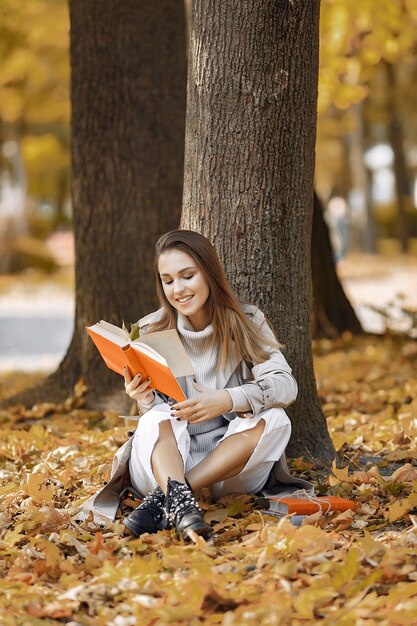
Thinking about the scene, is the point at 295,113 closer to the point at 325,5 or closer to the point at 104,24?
the point at 104,24

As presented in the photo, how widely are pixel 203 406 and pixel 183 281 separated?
541 mm

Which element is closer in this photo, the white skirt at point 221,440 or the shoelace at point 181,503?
the shoelace at point 181,503

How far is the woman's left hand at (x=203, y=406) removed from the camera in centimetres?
359

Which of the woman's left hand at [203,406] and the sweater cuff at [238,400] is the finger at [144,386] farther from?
the sweater cuff at [238,400]

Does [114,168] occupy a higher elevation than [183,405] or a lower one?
higher

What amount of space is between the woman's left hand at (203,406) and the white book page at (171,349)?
0.40 feet

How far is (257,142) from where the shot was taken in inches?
170

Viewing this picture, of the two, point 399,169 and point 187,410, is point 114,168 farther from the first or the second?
point 399,169

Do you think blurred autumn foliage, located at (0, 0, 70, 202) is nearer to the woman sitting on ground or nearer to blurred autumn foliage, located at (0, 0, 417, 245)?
blurred autumn foliage, located at (0, 0, 417, 245)

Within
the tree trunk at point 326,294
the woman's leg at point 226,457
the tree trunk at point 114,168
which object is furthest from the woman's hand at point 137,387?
the tree trunk at point 326,294

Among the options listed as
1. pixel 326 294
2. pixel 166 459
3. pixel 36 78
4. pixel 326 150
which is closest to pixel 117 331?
pixel 166 459

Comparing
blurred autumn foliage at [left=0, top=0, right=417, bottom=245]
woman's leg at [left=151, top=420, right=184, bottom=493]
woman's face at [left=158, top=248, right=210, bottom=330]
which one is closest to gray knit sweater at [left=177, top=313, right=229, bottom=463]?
woman's face at [left=158, top=248, right=210, bottom=330]

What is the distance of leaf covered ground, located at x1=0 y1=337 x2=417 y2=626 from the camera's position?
2828 mm

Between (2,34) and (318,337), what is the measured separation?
6.02 metres
